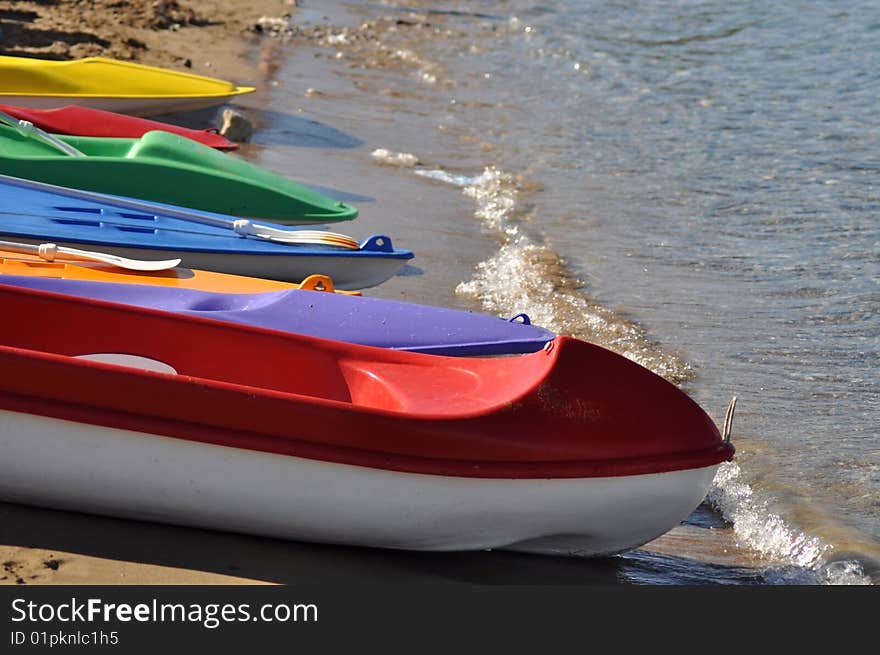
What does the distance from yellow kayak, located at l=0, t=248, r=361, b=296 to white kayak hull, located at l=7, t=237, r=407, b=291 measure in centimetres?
47

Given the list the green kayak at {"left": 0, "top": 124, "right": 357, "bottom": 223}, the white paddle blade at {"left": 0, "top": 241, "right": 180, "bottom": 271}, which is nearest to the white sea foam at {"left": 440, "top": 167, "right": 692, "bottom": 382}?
the green kayak at {"left": 0, "top": 124, "right": 357, "bottom": 223}

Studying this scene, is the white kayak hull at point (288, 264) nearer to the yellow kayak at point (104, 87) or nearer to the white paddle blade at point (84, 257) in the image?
the white paddle blade at point (84, 257)

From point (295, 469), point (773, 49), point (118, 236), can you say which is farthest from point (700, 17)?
point (295, 469)

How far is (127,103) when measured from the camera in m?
8.50

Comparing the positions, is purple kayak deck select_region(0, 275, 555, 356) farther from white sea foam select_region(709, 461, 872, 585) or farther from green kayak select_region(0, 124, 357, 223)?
green kayak select_region(0, 124, 357, 223)

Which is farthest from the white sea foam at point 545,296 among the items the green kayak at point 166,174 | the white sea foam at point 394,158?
the white sea foam at point 394,158

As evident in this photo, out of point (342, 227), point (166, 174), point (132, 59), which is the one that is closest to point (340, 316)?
point (166, 174)

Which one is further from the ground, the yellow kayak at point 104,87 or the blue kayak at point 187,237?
the yellow kayak at point 104,87

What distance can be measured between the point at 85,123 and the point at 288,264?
2.08 m

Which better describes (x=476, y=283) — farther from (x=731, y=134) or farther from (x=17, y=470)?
(x=731, y=134)

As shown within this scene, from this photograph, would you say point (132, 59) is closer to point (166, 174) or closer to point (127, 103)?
point (127, 103)

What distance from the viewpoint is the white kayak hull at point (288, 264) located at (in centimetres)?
565

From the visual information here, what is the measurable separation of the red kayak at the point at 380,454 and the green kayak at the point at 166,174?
274 centimetres

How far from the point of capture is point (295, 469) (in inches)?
147
